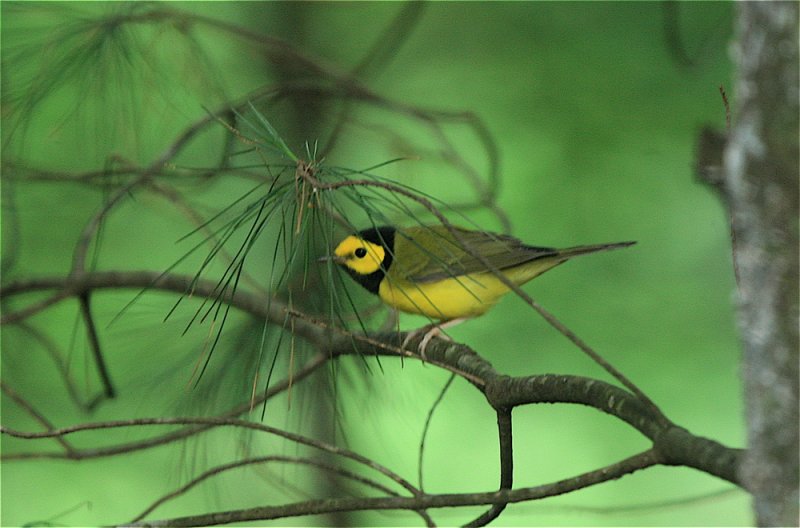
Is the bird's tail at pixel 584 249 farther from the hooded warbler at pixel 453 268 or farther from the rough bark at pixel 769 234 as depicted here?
the rough bark at pixel 769 234

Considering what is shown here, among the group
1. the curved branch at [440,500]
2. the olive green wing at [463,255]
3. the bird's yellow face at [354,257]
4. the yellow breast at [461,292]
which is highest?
the bird's yellow face at [354,257]

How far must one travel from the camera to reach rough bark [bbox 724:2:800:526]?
73 cm

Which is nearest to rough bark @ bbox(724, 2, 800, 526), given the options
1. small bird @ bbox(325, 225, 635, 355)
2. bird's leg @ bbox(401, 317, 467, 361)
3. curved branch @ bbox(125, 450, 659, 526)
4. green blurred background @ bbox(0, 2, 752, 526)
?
curved branch @ bbox(125, 450, 659, 526)

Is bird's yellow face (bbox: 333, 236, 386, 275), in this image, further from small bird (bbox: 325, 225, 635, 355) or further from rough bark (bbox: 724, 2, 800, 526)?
rough bark (bbox: 724, 2, 800, 526)

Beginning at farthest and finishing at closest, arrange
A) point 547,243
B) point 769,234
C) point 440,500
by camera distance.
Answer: point 547,243
point 440,500
point 769,234

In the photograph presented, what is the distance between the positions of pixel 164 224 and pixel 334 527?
126cm

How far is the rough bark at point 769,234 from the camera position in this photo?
73 cm

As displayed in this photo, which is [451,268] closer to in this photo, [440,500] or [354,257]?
[354,257]

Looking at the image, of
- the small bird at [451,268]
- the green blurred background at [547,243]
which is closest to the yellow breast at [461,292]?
the small bird at [451,268]

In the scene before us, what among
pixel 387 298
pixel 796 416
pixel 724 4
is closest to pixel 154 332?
pixel 387 298

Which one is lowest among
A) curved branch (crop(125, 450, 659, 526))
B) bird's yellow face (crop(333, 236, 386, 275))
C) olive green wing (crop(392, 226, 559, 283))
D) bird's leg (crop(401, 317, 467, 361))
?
curved branch (crop(125, 450, 659, 526))

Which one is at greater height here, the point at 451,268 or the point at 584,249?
the point at 451,268

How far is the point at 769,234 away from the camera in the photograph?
73 cm

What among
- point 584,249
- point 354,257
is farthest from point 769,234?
point 354,257
